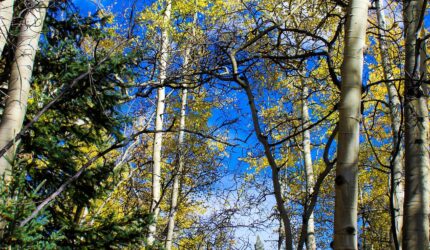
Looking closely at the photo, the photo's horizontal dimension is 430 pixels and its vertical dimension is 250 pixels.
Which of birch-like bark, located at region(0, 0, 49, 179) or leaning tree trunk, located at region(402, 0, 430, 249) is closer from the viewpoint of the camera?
leaning tree trunk, located at region(402, 0, 430, 249)

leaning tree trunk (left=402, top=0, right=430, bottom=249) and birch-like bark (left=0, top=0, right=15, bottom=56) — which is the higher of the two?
birch-like bark (left=0, top=0, right=15, bottom=56)

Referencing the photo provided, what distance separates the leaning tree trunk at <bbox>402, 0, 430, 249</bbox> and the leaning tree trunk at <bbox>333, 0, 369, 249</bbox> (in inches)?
25.3

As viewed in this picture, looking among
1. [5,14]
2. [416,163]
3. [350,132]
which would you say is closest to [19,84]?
[5,14]

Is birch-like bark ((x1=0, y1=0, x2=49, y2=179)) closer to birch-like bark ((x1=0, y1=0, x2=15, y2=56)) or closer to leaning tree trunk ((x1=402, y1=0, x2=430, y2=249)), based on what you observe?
birch-like bark ((x1=0, y1=0, x2=15, y2=56))

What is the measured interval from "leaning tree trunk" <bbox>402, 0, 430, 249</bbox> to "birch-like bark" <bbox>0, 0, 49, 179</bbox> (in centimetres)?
272

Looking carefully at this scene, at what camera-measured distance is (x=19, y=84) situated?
127 inches

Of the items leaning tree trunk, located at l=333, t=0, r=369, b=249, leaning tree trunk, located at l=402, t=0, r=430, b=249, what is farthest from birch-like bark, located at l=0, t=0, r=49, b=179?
leaning tree trunk, located at l=402, t=0, r=430, b=249

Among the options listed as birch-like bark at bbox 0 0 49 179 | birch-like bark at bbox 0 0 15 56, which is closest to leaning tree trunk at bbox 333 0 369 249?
birch-like bark at bbox 0 0 49 179

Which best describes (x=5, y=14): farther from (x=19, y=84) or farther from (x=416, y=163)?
(x=416, y=163)

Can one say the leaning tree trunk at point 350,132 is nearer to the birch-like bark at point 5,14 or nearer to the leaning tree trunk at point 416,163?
the leaning tree trunk at point 416,163

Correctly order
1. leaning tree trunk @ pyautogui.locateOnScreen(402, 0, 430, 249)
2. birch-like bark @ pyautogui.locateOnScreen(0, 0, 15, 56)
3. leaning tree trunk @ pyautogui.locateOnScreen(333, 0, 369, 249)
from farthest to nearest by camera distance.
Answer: birch-like bark @ pyautogui.locateOnScreen(0, 0, 15, 56), leaning tree trunk @ pyautogui.locateOnScreen(402, 0, 430, 249), leaning tree trunk @ pyautogui.locateOnScreen(333, 0, 369, 249)

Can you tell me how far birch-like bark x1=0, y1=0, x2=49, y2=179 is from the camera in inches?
117

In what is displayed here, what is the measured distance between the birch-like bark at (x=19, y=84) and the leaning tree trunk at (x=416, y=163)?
8.92 ft

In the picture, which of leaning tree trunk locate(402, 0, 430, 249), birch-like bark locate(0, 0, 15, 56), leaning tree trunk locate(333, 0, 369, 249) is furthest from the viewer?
birch-like bark locate(0, 0, 15, 56)
